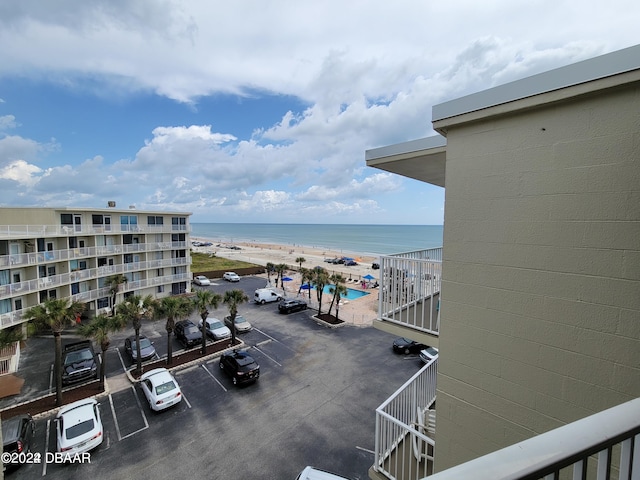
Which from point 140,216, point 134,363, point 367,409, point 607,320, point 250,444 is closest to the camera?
point 607,320

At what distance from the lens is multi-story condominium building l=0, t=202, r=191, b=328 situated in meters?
18.3

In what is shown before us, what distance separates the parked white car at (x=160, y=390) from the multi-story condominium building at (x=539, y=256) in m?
11.1

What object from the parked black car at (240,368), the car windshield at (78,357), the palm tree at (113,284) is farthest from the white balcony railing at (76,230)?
the parked black car at (240,368)

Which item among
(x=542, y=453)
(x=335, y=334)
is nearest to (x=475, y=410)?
(x=542, y=453)

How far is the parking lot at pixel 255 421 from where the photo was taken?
370 inches

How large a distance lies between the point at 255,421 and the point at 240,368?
2.75m

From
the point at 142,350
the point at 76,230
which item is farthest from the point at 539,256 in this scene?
the point at 76,230

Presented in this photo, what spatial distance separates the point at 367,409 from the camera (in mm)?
12164

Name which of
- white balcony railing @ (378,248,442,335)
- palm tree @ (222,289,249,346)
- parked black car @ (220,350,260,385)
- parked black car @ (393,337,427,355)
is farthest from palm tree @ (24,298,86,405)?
parked black car @ (393,337,427,355)

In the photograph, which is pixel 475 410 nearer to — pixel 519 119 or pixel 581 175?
pixel 581 175

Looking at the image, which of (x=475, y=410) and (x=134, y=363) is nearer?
(x=475, y=410)

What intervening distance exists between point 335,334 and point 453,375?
1675cm

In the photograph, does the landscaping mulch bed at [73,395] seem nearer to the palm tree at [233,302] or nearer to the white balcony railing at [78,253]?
the palm tree at [233,302]

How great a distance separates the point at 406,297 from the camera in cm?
631
